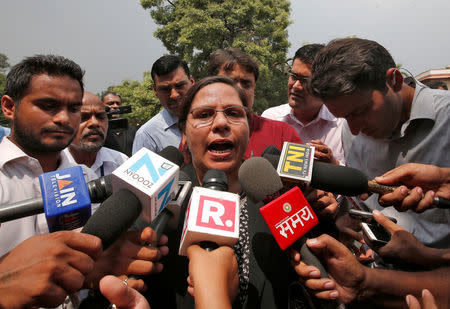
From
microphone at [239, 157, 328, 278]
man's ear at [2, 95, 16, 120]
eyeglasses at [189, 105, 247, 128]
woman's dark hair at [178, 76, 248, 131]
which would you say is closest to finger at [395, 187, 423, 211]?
microphone at [239, 157, 328, 278]

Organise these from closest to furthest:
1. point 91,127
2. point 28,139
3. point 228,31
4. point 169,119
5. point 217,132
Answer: point 217,132, point 28,139, point 91,127, point 169,119, point 228,31

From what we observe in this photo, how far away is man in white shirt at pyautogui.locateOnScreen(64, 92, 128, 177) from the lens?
3129mm

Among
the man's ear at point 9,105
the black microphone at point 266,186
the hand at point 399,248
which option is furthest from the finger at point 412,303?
the man's ear at point 9,105

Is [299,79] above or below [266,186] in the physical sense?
above

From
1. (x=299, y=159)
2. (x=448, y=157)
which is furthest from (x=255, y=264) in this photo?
(x=448, y=157)

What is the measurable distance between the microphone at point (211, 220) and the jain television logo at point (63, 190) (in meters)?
0.46

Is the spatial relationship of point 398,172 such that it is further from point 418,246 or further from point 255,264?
point 255,264

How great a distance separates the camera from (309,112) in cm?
328

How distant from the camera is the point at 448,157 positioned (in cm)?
195

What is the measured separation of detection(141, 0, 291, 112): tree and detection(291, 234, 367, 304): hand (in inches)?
537

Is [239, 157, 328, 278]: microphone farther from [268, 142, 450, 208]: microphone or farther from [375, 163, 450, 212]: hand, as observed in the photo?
[375, 163, 450, 212]: hand

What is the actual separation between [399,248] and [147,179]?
4.70ft

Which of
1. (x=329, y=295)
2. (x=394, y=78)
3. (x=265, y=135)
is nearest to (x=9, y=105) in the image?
(x=265, y=135)

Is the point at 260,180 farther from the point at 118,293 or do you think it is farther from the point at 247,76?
the point at 247,76
